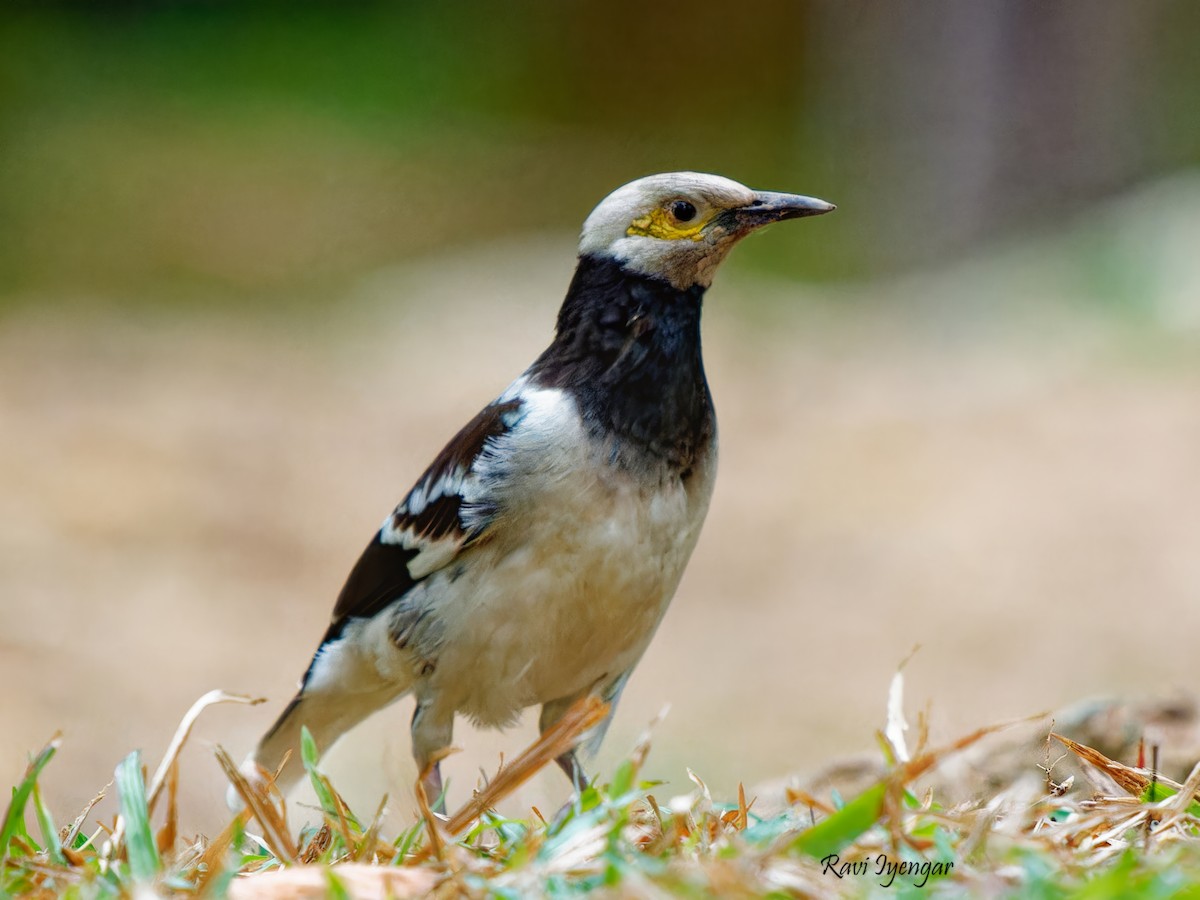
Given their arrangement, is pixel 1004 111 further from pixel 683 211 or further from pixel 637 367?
pixel 637 367

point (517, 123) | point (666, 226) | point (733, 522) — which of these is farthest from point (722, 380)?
point (517, 123)

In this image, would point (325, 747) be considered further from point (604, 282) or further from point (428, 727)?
point (604, 282)

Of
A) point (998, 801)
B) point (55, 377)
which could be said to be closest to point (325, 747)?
point (998, 801)

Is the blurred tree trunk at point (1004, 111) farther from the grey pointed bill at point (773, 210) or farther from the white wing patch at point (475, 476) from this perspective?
the white wing patch at point (475, 476)

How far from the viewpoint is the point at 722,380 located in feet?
37.4

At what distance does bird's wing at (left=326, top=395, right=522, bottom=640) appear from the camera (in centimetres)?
392

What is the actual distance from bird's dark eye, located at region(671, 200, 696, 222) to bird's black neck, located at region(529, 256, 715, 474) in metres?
0.18

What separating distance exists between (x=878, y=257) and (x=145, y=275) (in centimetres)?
824

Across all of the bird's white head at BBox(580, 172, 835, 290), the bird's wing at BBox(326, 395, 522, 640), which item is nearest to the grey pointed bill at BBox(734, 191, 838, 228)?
the bird's white head at BBox(580, 172, 835, 290)

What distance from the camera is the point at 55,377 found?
1193cm

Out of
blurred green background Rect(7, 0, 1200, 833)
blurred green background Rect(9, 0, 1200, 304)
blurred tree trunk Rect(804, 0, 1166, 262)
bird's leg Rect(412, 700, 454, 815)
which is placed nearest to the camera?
bird's leg Rect(412, 700, 454, 815)

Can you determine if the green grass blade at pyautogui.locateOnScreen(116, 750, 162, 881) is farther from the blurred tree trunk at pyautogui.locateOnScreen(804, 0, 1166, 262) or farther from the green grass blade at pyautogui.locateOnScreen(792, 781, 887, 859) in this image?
the blurred tree trunk at pyautogui.locateOnScreen(804, 0, 1166, 262)

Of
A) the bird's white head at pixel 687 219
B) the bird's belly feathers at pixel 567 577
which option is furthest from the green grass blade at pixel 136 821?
the bird's white head at pixel 687 219

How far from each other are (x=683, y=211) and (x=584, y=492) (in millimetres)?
797
